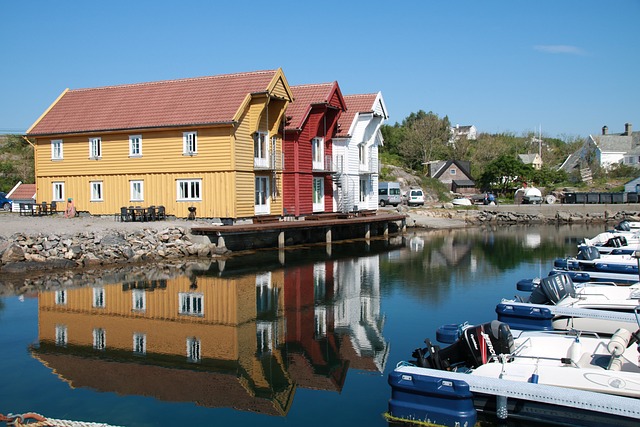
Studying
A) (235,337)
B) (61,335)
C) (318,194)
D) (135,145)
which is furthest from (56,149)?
(235,337)

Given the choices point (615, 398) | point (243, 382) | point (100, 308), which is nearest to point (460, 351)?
point (615, 398)

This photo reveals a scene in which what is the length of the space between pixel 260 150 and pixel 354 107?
11.2 meters

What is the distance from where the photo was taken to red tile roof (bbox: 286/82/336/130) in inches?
1451

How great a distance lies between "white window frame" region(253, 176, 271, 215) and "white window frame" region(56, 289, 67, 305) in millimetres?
13894

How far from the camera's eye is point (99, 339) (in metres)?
15.4

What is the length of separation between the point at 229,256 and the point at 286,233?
6155mm

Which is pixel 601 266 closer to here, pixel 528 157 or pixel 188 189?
pixel 188 189

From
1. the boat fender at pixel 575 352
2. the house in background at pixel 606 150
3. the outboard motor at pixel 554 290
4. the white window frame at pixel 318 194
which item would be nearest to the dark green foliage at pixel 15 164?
the white window frame at pixel 318 194

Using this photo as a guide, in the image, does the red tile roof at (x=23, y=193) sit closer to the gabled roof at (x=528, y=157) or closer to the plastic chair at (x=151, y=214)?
the plastic chair at (x=151, y=214)

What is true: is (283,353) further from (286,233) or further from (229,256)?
(286,233)

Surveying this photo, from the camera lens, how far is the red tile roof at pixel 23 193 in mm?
48947

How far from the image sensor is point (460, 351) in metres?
11.2

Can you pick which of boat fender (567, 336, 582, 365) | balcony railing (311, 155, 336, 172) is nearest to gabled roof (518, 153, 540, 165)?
balcony railing (311, 155, 336, 172)

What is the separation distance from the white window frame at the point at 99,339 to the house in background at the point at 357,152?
26559 millimetres
